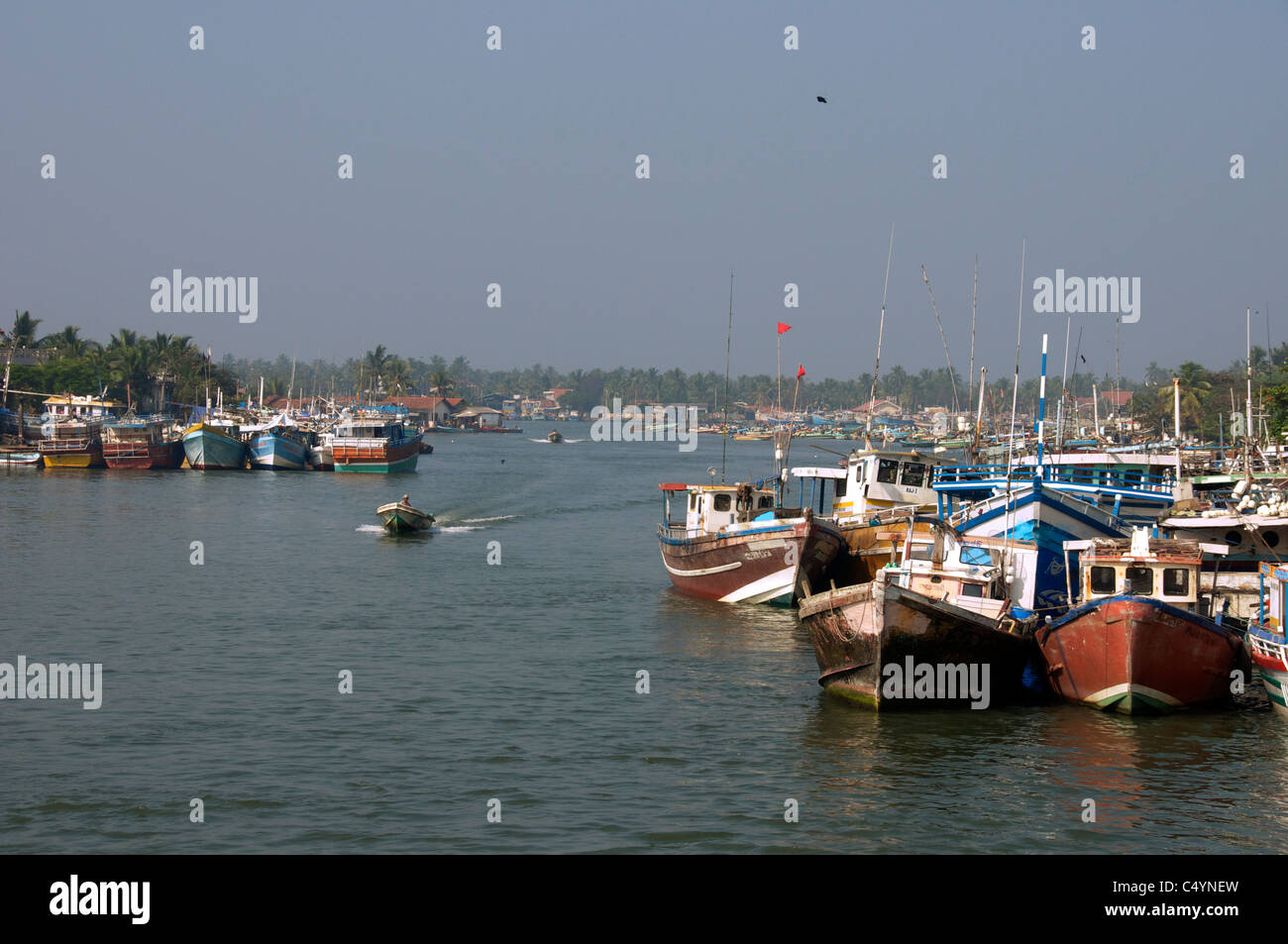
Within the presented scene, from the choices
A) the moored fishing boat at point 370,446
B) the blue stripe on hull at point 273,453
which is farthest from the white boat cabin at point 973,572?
the blue stripe on hull at point 273,453

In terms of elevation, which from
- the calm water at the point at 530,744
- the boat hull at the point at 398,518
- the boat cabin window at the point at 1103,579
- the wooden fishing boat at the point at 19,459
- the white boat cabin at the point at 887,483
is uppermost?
the white boat cabin at the point at 887,483

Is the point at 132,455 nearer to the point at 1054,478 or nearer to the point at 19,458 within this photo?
the point at 19,458

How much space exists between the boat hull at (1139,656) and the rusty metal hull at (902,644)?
1046 mm

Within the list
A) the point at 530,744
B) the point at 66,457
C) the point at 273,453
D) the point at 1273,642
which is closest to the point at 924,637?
the point at 1273,642

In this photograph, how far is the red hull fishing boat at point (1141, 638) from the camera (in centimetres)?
2080

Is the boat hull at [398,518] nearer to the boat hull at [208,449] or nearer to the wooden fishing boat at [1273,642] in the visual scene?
the wooden fishing boat at [1273,642]

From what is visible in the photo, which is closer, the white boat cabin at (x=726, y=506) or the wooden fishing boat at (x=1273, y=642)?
the wooden fishing boat at (x=1273, y=642)

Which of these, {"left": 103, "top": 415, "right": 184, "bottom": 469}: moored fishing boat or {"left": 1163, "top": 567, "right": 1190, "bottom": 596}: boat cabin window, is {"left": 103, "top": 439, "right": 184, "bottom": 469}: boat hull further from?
{"left": 1163, "top": 567, "right": 1190, "bottom": 596}: boat cabin window

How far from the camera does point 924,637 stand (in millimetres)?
21500

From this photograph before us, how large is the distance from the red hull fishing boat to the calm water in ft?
1.78

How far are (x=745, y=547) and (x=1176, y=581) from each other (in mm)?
14330

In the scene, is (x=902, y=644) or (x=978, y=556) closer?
(x=902, y=644)

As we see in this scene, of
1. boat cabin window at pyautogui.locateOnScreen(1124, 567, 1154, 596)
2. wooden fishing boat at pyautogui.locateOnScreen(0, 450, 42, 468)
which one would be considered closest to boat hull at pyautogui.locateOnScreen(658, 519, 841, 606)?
boat cabin window at pyautogui.locateOnScreen(1124, 567, 1154, 596)
